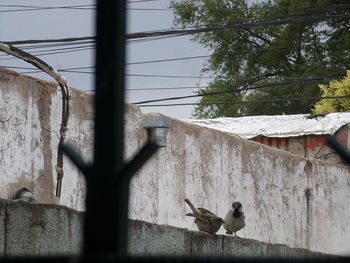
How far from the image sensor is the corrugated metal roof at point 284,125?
16672mm

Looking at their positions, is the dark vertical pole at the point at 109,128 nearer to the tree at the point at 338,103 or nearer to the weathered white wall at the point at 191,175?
the weathered white wall at the point at 191,175

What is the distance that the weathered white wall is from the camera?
8859 mm

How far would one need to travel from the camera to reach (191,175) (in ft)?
38.7

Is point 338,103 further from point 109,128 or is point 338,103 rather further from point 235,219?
point 109,128

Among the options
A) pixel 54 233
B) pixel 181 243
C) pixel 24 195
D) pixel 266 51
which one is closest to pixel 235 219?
pixel 24 195

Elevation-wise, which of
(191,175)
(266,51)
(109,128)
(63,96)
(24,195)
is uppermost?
(266,51)

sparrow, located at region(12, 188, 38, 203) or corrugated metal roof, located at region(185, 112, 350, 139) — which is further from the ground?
corrugated metal roof, located at region(185, 112, 350, 139)

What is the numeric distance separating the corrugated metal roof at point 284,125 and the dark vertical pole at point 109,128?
50.2ft

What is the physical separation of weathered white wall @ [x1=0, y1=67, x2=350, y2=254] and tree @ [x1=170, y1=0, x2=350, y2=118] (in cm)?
1559

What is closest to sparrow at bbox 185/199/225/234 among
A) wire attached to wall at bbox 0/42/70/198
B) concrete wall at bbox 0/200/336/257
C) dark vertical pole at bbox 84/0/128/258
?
wire attached to wall at bbox 0/42/70/198

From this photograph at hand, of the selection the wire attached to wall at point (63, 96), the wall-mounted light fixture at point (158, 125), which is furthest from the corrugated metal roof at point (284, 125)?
the wire attached to wall at point (63, 96)

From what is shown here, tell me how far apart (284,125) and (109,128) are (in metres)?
15.9

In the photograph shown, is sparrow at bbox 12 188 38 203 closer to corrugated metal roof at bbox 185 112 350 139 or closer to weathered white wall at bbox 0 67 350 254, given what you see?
weathered white wall at bbox 0 67 350 254

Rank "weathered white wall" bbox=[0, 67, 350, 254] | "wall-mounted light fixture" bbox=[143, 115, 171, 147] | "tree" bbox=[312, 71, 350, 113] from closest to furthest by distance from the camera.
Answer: "weathered white wall" bbox=[0, 67, 350, 254] < "wall-mounted light fixture" bbox=[143, 115, 171, 147] < "tree" bbox=[312, 71, 350, 113]
